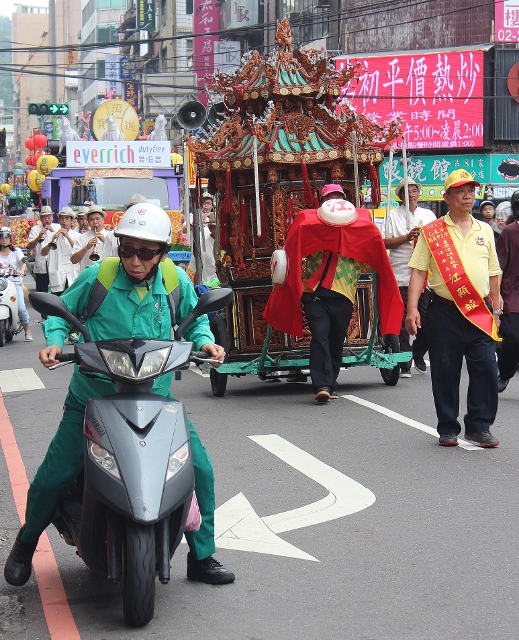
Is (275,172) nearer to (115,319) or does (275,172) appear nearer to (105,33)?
(115,319)

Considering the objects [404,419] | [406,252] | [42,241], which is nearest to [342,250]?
[404,419]

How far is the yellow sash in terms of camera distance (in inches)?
319

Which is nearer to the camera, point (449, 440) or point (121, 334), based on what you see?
point (121, 334)

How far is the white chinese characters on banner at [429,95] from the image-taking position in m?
35.2

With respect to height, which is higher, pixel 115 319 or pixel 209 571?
pixel 115 319

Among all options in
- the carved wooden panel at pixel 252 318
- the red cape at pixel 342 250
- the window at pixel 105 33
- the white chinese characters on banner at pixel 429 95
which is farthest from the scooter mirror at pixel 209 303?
the window at pixel 105 33

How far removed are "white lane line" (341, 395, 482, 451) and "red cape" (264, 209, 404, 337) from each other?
0.67 m

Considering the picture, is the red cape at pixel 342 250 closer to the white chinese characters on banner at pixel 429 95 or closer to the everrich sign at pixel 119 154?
the everrich sign at pixel 119 154

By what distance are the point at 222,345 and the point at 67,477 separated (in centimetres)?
662

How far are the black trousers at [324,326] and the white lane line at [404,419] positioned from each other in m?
0.37

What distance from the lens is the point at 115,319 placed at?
485 cm

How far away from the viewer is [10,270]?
59.9 ft

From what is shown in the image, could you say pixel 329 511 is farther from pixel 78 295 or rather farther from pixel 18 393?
pixel 18 393

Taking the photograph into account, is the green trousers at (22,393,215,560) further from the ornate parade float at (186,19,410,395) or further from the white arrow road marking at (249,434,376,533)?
the ornate parade float at (186,19,410,395)
